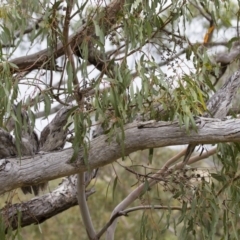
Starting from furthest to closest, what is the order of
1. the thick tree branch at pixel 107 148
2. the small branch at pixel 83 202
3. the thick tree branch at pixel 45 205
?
the thick tree branch at pixel 45 205 → the small branch at pixel 83 202 → the thick tree branch at pixel 107 148

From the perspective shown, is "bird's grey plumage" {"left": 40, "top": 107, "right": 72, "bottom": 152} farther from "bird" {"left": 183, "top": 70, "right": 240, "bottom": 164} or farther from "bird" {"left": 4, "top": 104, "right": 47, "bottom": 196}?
"bird" {"left": 183, "top": 70, "right": 240, "bottom": 164}

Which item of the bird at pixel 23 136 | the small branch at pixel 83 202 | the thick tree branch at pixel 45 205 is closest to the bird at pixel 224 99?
the small branch at pixel 83 202

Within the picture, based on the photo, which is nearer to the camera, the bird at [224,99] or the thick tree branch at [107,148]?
the thick tree branch at [107,148]

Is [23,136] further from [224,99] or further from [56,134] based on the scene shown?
[224,99]

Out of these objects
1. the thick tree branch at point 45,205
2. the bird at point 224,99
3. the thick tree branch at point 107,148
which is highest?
the bird at point 224,99

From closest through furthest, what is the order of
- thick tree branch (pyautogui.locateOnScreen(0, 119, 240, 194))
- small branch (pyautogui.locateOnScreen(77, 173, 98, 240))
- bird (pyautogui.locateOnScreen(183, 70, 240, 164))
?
1. thick tree branch (pyautogui.locateOnScreen(0, 119, 240, 194))
2. bird (pyautogui.locateOnScreen(183, 70, 240, 164))
3. small branch (pyautogui.locateOnScreen(77, 173, 98, 240))

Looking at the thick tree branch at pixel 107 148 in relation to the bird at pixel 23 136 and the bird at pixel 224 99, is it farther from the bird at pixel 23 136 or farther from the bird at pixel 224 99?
the bird at pixel 224 99

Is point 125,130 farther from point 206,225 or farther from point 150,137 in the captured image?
point 206,225

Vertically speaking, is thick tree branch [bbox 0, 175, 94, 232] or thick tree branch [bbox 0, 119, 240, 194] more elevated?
thick tree branch [bbox 0, 119, 240, 194]

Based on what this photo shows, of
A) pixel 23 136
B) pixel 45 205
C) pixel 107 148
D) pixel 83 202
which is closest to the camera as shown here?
pixel 107 148

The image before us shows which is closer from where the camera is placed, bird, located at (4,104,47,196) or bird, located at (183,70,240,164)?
bird, located at (4,104,47,196)

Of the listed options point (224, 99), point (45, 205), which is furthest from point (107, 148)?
point (45, 205)

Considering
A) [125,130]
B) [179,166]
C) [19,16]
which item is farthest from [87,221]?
[19,16]

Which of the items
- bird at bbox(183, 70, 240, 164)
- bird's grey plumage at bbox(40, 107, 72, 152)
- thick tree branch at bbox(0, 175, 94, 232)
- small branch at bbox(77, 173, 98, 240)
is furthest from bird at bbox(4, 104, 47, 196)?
bird at bbox(183, 70, 240, 164)
